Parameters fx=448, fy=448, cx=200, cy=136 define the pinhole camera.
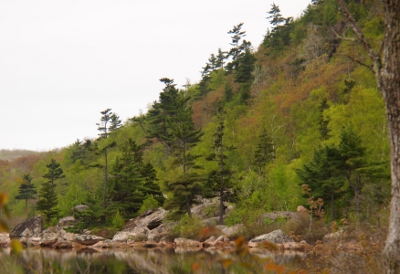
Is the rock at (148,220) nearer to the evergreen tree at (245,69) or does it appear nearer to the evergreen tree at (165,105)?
the evergreen tree at (165,105)

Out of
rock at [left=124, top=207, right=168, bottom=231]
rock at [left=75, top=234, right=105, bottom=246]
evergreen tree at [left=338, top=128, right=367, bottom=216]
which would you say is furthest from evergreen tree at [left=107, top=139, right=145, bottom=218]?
evergreen tree at [left=338, top=128, right=367, bottom=216]

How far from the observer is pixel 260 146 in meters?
48.3

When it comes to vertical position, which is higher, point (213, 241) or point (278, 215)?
point (278, 215)

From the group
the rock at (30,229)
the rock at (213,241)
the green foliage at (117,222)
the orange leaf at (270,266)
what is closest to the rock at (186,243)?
the rock at (213,241)

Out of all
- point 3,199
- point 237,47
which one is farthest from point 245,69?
point 3,199

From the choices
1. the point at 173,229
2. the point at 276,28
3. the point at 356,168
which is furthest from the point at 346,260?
the point at 276,28

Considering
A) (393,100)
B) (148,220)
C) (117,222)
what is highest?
(393,100)

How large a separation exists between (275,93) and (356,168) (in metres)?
38.3

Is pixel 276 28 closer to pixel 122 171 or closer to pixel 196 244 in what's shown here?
pixel 122 171

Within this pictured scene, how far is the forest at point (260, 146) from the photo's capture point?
104ft

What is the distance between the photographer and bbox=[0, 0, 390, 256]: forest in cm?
3177

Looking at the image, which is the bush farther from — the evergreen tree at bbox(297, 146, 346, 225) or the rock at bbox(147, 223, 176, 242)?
the evergreen tree at bbox(297, 146, 346, 225)

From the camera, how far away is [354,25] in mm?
5164

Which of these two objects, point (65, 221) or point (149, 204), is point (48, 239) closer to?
point (65, 221)
